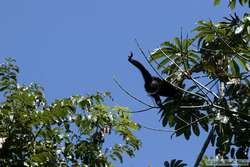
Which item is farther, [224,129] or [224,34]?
[224,34]

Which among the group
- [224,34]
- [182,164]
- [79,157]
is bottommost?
[182,164]

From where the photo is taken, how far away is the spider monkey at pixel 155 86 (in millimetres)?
7488

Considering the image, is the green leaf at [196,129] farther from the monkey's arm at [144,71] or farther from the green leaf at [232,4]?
the green leaf at [232,4]

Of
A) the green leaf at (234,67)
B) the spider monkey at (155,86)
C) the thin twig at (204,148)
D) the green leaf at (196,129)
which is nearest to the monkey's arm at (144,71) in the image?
the spider monkey at (155,86)

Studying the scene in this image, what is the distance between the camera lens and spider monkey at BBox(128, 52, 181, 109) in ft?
24.6

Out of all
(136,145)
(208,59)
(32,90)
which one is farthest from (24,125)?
(208,59)

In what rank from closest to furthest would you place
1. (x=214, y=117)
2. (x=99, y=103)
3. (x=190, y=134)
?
(x=214, y=117), (x=190, y=134), (x=99, y=103)

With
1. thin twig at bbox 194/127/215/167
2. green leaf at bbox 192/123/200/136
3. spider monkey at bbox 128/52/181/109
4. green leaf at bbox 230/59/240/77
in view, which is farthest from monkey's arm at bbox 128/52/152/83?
thin twig at bbox 194/127/215/167

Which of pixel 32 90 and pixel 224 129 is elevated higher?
pixel 32 90

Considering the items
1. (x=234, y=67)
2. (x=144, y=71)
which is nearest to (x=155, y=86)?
(x=144, y=71)

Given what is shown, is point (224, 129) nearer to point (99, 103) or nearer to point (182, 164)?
point (182, 164)

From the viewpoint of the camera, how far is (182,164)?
716 centimetres

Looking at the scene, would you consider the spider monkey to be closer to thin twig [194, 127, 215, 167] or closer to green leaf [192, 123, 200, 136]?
green leaf [192, 123, 200, 136]

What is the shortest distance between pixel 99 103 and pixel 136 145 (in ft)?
1.78
